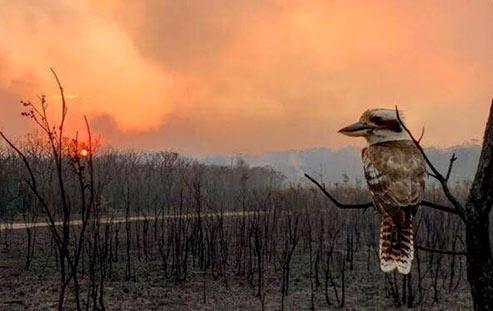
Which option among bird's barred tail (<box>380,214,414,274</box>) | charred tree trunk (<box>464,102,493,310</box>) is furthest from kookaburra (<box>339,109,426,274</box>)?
charred tree trunk (<box>464,102,493,310</box>)

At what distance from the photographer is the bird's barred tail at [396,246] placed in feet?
2.99

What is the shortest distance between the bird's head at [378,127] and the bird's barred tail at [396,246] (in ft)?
0.56

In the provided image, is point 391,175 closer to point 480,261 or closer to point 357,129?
point 357,129

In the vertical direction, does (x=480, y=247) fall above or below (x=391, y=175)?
below

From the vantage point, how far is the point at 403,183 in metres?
1.06

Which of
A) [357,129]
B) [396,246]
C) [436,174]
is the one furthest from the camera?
[436,174]

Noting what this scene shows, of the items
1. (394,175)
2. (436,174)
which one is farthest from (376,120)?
(436,174)

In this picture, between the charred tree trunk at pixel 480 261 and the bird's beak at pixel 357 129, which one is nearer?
the bird's beak at pixel 357 129

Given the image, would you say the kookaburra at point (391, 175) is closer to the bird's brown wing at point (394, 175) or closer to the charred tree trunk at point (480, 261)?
the bird's brown wing at point (394, 175)

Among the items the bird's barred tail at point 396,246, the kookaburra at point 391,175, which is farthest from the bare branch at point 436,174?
the bird's barred tail at point 396,246

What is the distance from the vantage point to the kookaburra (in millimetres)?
961

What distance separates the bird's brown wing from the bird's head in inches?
0.6

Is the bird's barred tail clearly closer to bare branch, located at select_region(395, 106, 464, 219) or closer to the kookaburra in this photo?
the kookaburra

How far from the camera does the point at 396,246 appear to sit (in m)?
0.95
